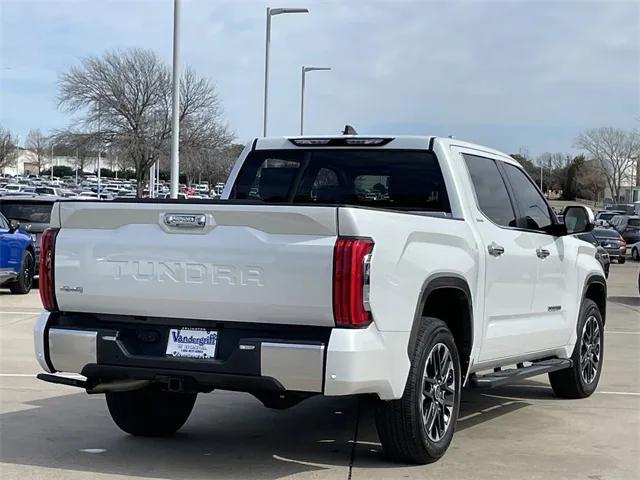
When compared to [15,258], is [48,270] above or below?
above

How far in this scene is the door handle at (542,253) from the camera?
7.63 metres

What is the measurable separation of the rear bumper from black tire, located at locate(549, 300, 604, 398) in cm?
350

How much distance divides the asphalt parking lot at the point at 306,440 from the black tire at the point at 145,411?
4.3 inches

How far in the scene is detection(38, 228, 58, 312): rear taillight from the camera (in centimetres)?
587

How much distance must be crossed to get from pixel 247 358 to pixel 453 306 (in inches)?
70.0

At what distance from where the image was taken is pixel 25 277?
58.3 feet

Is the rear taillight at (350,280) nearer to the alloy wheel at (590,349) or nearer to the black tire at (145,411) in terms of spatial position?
the black tire at (145,411)

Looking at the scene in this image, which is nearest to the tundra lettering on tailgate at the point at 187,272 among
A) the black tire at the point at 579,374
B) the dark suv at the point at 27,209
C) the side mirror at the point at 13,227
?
the black tire at the point at 579,374

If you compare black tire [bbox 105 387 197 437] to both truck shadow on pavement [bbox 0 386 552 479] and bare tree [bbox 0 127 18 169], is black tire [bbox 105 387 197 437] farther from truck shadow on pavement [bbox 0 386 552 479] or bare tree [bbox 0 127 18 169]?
bare tree [bbox 0 127 18 169]

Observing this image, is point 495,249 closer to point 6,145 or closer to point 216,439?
point 216,439

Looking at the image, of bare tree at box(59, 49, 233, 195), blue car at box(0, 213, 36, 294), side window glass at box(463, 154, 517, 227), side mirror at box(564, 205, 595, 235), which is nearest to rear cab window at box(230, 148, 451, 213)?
side window glass at box(463, 154, 517, 227)

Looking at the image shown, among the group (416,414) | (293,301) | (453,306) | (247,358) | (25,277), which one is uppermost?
(293,301)

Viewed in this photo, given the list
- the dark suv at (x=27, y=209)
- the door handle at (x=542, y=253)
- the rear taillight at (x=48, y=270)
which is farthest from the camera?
the dark suv at (x=27, y=209)

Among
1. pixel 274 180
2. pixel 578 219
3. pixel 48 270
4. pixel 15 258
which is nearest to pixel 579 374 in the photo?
pixel 578 219
